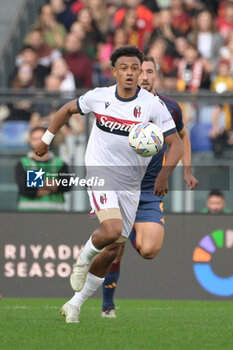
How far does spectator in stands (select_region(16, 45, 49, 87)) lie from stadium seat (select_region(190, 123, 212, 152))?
4.12 m

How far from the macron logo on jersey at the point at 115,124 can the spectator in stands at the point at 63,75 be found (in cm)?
691

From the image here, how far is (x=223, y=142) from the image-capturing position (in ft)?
41.5

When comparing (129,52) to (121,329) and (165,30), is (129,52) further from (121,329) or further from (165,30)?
(165,30)

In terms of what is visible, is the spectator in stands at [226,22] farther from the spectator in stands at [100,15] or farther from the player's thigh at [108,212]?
the player's thigh at [108,212]

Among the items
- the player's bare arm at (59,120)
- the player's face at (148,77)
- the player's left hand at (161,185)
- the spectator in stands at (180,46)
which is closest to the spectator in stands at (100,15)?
the spectator in stands at (180,46)

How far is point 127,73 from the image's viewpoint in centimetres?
877

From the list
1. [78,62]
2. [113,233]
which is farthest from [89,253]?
[78,62]

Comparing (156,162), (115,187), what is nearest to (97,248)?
(115,187)

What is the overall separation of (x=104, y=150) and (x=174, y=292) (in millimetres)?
4472

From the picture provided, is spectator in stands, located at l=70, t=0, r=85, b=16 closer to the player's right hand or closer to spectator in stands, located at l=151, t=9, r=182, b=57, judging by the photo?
spectator in stands, located at l=151, t=9, r=182, b=57

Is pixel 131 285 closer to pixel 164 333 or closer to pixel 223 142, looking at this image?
pixel 223 142

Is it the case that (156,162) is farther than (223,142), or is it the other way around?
(223,142)

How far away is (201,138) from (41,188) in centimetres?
211

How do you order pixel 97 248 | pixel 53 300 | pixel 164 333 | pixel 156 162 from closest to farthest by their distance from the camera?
1. pixel 164 333
2. pixel 97 248
3. pixel 156 162
4. pixel 53 300
